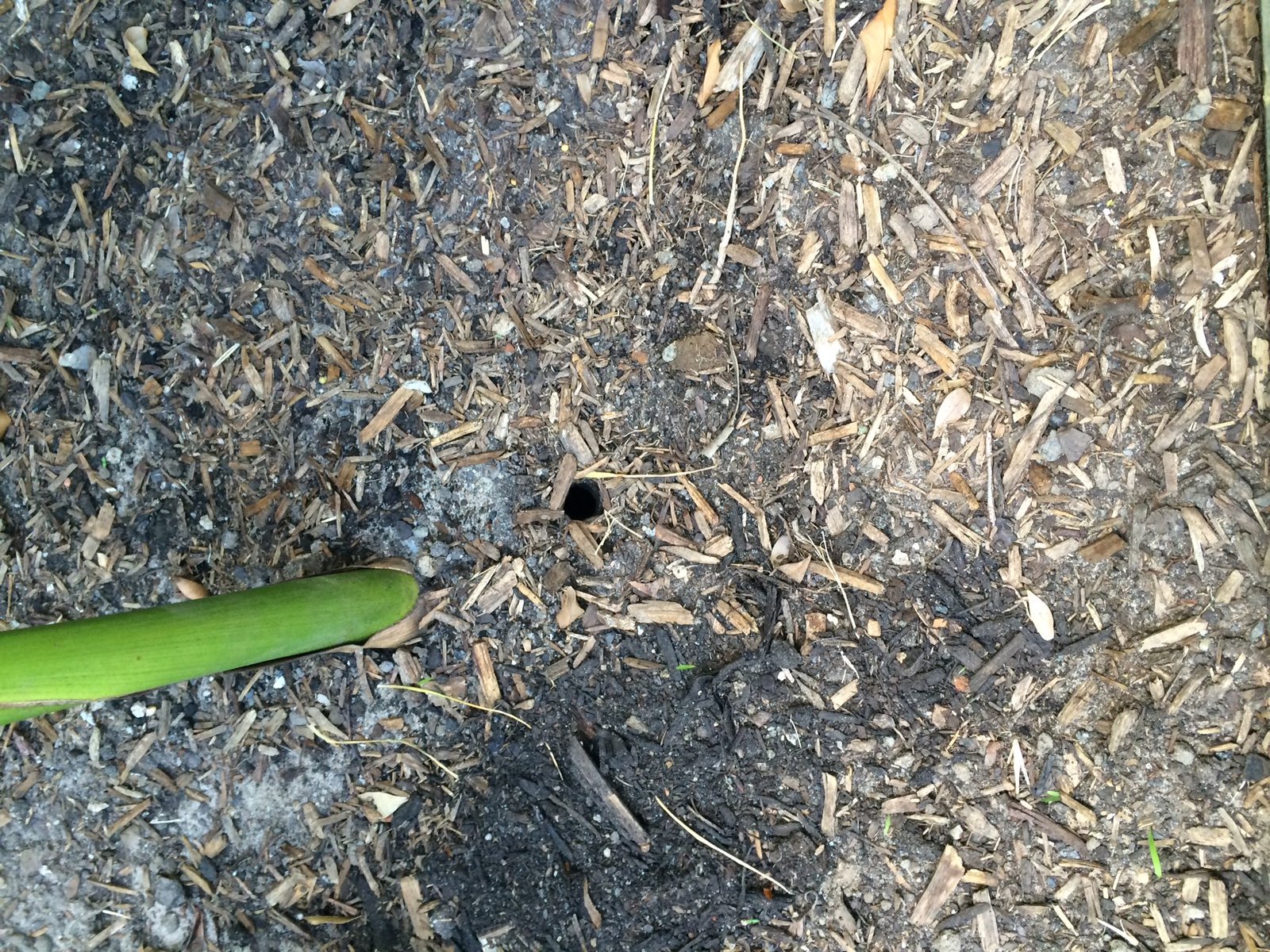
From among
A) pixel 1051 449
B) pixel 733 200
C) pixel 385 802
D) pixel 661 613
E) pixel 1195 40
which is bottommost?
pixel 385 802

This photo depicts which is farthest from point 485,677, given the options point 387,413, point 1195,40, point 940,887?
point 1195,40

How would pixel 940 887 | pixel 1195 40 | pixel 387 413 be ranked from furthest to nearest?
pixel 387 413
pixel 940 887
pixel 1195 40

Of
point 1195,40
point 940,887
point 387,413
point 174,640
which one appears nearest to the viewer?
point 174,640

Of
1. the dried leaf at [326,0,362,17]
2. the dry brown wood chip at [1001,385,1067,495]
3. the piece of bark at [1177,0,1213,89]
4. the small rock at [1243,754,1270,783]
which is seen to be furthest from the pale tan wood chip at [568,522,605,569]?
the piece of bark at [1177,0,1213,89]

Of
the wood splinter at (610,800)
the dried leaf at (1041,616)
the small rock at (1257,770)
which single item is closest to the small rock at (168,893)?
the wood splinter at (610,800)

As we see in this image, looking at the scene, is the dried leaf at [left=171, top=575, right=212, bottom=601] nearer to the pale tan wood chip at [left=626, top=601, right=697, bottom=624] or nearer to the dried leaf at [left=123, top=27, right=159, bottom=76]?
the pale tan wood chip at [left=626, top=601, right=697, bottom=624]

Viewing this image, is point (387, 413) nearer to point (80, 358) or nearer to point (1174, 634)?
point (80, 358)
